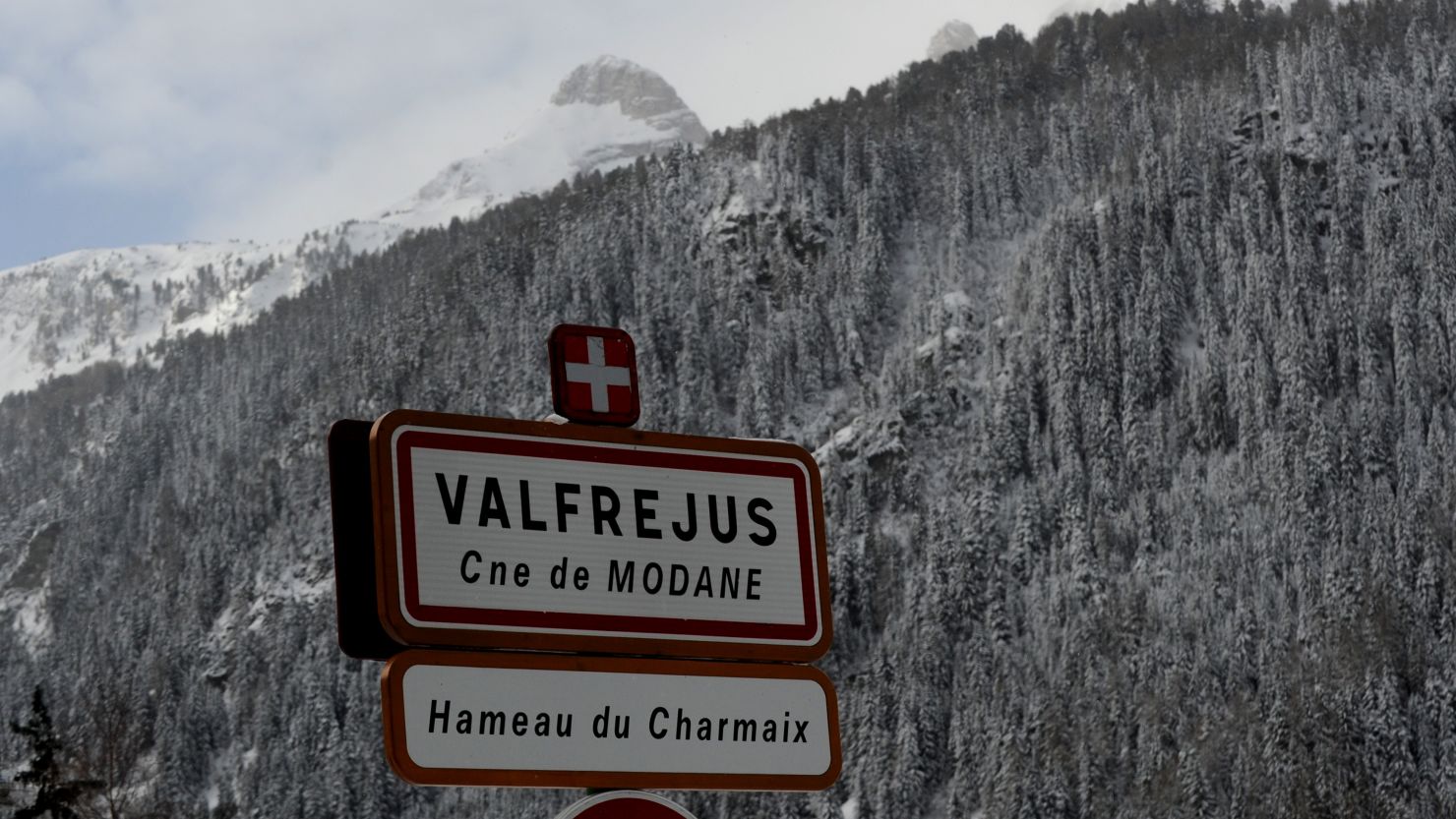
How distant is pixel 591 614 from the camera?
429 cm

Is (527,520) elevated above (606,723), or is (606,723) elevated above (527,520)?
(527,520)

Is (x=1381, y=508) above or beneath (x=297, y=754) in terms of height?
above

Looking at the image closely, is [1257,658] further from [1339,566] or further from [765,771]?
[765,771]

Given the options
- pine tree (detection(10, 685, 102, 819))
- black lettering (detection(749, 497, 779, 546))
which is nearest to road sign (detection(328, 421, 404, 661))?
black lettering (detection(749, 497, 779, 546))

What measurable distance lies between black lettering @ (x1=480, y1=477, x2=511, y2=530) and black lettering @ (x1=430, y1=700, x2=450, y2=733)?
0.41 metres

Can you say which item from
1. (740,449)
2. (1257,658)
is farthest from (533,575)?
(1257,658)

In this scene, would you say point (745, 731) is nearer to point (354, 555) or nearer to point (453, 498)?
point (453, 498)

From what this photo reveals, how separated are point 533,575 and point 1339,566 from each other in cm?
15348

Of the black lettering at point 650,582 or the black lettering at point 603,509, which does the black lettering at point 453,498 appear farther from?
the black lettering at point 650,582

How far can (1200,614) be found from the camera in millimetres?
156000

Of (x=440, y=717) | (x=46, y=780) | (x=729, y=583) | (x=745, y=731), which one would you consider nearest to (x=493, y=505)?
(x=440, y=717)

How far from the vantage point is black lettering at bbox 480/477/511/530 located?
426 cm

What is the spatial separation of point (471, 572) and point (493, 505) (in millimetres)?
156

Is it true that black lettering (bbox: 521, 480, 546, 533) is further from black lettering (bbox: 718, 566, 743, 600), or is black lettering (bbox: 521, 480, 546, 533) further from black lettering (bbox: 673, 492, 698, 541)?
black lettering (bbox: 718, 566, 743, 600)
